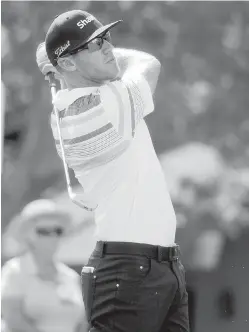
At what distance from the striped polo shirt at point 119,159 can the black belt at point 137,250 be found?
0.06 feet

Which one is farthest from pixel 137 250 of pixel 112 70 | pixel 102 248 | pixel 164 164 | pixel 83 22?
pixel 164 164

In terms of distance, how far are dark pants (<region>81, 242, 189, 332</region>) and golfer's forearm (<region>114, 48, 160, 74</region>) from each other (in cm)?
49

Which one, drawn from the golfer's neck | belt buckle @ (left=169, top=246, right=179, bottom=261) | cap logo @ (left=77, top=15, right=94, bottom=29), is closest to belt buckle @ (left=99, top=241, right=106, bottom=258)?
belt buckle @ (left=169, top=246, right=179, bottom=261)

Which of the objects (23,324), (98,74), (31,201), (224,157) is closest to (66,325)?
(23,324)

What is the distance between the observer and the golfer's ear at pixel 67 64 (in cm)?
162

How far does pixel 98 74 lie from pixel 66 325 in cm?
141

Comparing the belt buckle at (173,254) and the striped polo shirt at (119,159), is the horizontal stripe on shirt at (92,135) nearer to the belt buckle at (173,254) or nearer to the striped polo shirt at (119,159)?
the striped polo shirt at (119,159)

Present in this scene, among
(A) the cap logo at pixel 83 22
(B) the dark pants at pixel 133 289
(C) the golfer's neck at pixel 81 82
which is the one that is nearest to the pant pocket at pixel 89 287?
(B) the dark pants at pixel 133 289

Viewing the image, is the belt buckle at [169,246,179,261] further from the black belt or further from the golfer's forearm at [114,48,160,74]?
the golfer's forearm at [114,48,160,74]

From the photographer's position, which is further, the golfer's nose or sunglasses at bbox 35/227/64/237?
sunglasses at bbox 35/227/64/237

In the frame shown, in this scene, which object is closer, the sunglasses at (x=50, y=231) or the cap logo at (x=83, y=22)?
the cap logo at (x=83, y=22)

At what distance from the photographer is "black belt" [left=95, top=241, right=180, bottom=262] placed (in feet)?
4.95

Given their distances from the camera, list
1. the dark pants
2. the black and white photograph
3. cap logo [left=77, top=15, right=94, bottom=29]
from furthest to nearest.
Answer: the black and white photograph < cap logo [left=77, top=15, right=94, bottom=29] < the dark pants

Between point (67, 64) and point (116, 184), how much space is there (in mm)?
340
